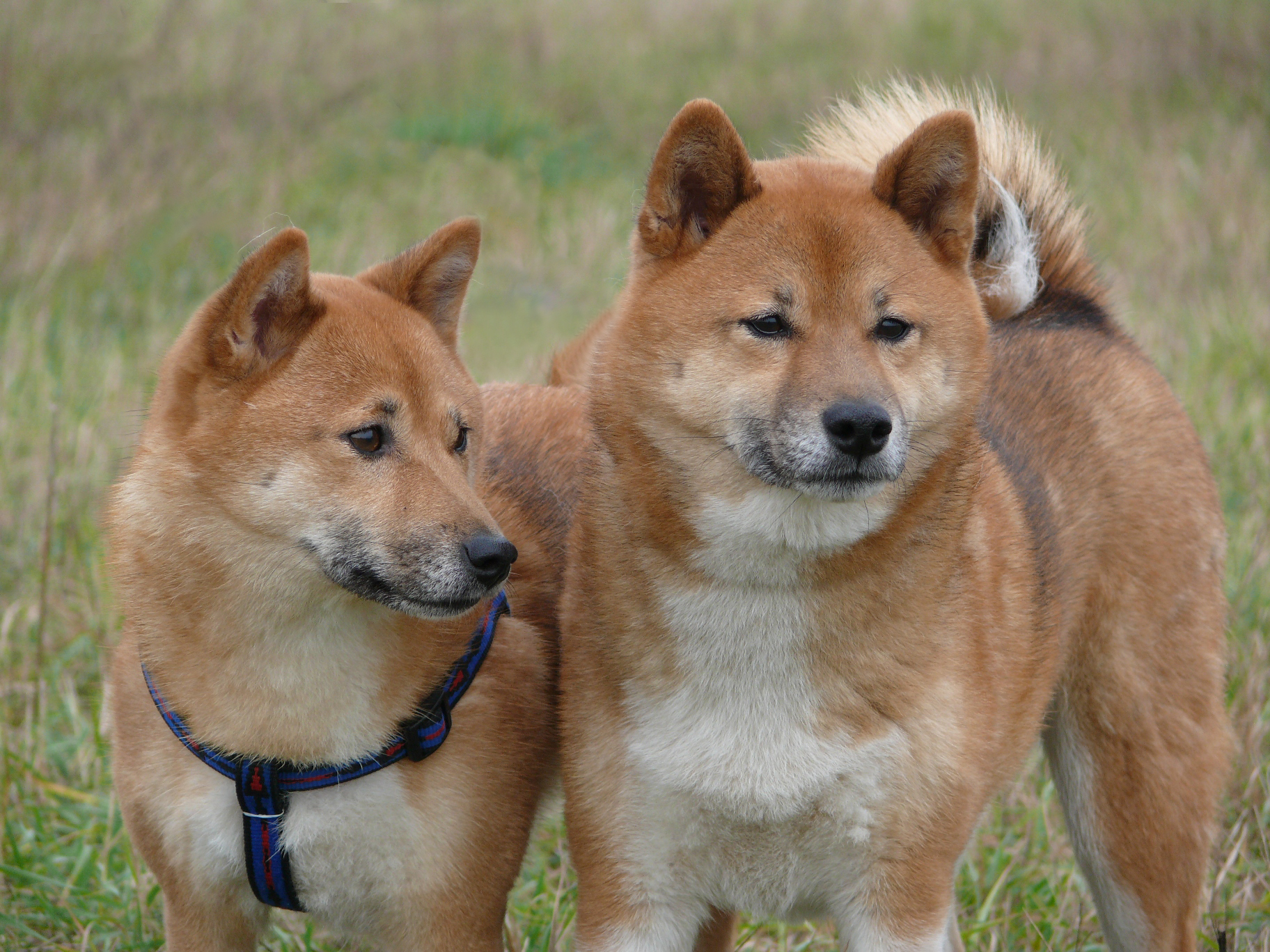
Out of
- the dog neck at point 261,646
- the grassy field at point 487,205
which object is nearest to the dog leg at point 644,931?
the dog neck at point 261,646

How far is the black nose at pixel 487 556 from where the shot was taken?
276cm

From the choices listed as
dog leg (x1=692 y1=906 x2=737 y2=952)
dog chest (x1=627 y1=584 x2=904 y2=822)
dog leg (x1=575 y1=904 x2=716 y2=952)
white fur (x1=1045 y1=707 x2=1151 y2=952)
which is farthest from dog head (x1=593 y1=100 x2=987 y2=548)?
dog leg (x1=692 y1=906 x2=737 y2=952)

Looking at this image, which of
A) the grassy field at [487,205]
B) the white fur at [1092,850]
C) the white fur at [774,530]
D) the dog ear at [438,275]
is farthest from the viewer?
the grassy field at [487,205]

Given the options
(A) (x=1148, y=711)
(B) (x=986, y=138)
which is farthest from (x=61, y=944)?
(B) (x=986, y=138)

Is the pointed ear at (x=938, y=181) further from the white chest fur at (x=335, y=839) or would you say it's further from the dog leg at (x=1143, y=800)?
the white chest fur at (x=335, y=839)

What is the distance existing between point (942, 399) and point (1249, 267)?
23.8 feet

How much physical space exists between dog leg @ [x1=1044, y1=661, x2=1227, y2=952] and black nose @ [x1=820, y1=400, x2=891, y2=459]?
1.24 meters

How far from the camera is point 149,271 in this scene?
870 centimetres

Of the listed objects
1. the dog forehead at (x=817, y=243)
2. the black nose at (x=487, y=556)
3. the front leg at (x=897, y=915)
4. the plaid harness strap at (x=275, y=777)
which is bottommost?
the front leg at (x=897, y=915)

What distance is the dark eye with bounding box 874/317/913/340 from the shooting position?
2.82 meters

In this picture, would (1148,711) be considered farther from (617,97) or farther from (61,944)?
(617,97)

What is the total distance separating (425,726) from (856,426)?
3.74 feet

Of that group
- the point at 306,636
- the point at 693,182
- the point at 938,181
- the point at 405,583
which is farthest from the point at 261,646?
the point at 938,181

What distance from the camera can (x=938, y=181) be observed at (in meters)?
2.97
